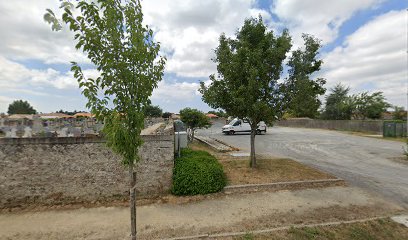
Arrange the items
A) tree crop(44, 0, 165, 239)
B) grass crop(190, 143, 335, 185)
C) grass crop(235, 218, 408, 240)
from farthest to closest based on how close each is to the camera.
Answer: grass crop(190, 143, 335, 185), grass crop(235, 218, 408, 240), tree crop(44, 0, 165, 239)

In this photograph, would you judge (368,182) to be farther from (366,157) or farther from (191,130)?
(191,130)

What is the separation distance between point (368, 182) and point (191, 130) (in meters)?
12.4

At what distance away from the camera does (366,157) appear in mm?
14234

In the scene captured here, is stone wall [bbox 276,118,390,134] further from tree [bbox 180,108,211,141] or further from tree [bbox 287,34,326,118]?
tree [bbox 287,34,326,118]

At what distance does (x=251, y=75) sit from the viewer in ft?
27.6

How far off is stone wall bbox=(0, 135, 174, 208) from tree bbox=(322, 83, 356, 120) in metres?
45.7

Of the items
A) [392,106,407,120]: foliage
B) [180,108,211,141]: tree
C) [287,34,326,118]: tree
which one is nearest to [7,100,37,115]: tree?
[180,108,211,141]: tree

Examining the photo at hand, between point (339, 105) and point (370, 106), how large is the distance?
196 inches

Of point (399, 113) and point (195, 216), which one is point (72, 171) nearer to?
point (195, 216)

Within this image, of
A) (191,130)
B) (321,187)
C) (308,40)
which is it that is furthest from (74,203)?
(191,130)

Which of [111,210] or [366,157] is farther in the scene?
[366,157]

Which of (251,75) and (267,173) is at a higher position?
(251,75)

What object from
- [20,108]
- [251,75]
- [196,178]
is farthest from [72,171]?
[20,108]

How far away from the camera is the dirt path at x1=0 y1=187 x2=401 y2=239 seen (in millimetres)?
5469
